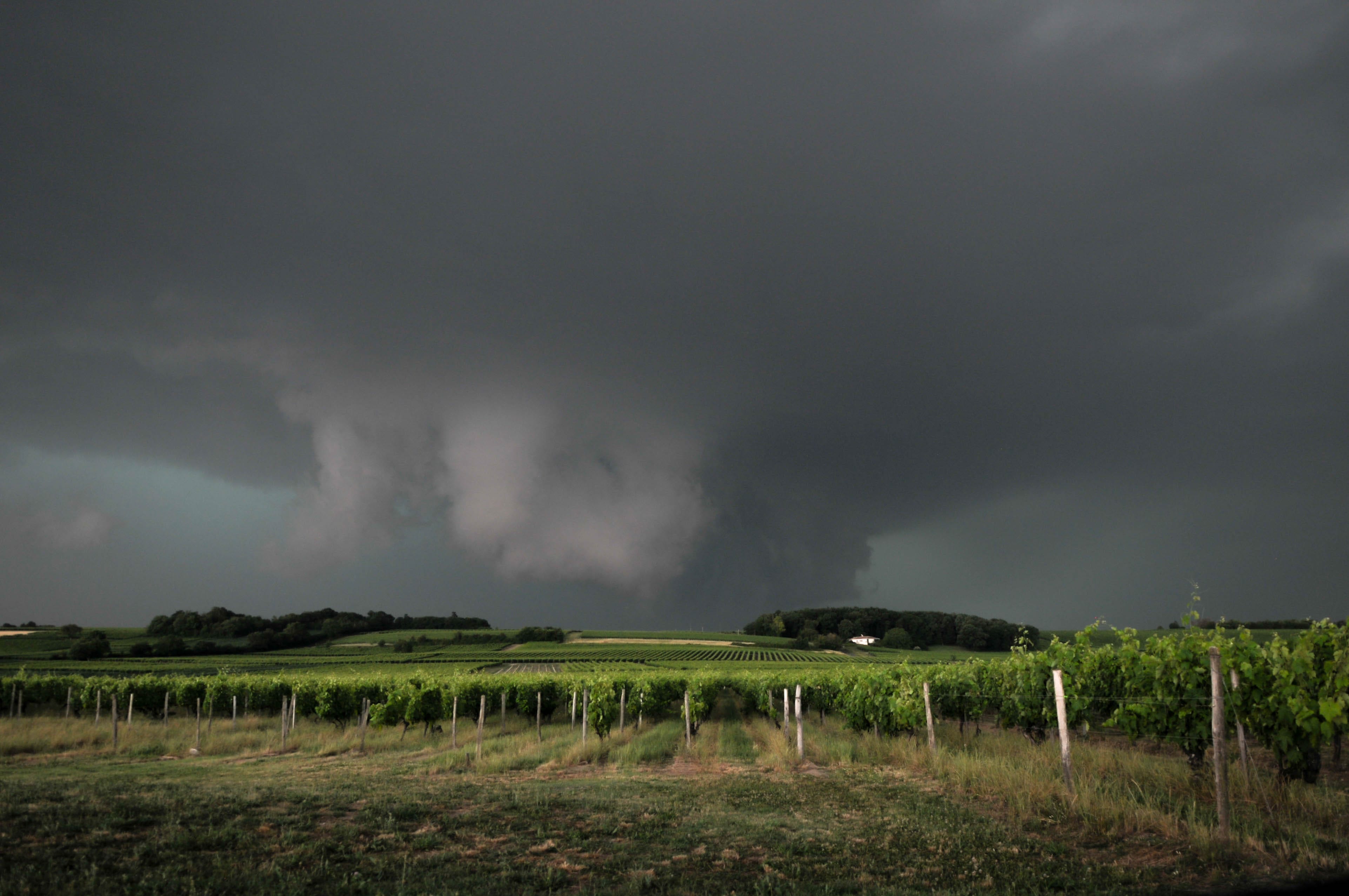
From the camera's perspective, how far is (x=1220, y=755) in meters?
8.40

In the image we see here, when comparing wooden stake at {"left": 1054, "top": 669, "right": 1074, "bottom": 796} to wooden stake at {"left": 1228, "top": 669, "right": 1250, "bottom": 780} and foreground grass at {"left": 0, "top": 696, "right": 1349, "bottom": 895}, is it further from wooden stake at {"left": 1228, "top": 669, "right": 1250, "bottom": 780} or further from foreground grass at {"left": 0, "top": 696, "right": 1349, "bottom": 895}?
wooden stake at {"left": 1228, "top": 669, "right": 1250, "bottom": 780}

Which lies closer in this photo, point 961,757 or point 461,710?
point 961,757

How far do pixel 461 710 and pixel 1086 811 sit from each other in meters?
35.0

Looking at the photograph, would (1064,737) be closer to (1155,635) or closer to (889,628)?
(1155,635)

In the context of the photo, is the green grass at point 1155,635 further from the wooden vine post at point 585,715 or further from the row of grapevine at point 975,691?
the wooden vine post at point 585,715

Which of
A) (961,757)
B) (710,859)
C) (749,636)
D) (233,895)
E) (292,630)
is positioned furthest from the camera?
(749,636)

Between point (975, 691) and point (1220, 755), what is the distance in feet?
45.0

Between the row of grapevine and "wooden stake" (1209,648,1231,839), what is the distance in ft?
6.48

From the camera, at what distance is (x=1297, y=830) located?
Result: 812cm

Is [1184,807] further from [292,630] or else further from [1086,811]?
[292,630]

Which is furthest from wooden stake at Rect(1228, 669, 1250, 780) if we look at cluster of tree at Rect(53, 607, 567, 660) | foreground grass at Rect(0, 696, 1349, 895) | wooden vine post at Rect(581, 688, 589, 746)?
cluster of tree at Rect(53, 607, 567, 660)

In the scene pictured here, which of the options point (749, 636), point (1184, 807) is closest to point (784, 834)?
point (1184, 807)

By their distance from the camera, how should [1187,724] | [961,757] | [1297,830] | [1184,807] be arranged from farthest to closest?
[961,757] → [1187,724] → [1184,807] → [1297,830]

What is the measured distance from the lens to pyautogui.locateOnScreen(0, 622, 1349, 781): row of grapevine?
35.4 ft
